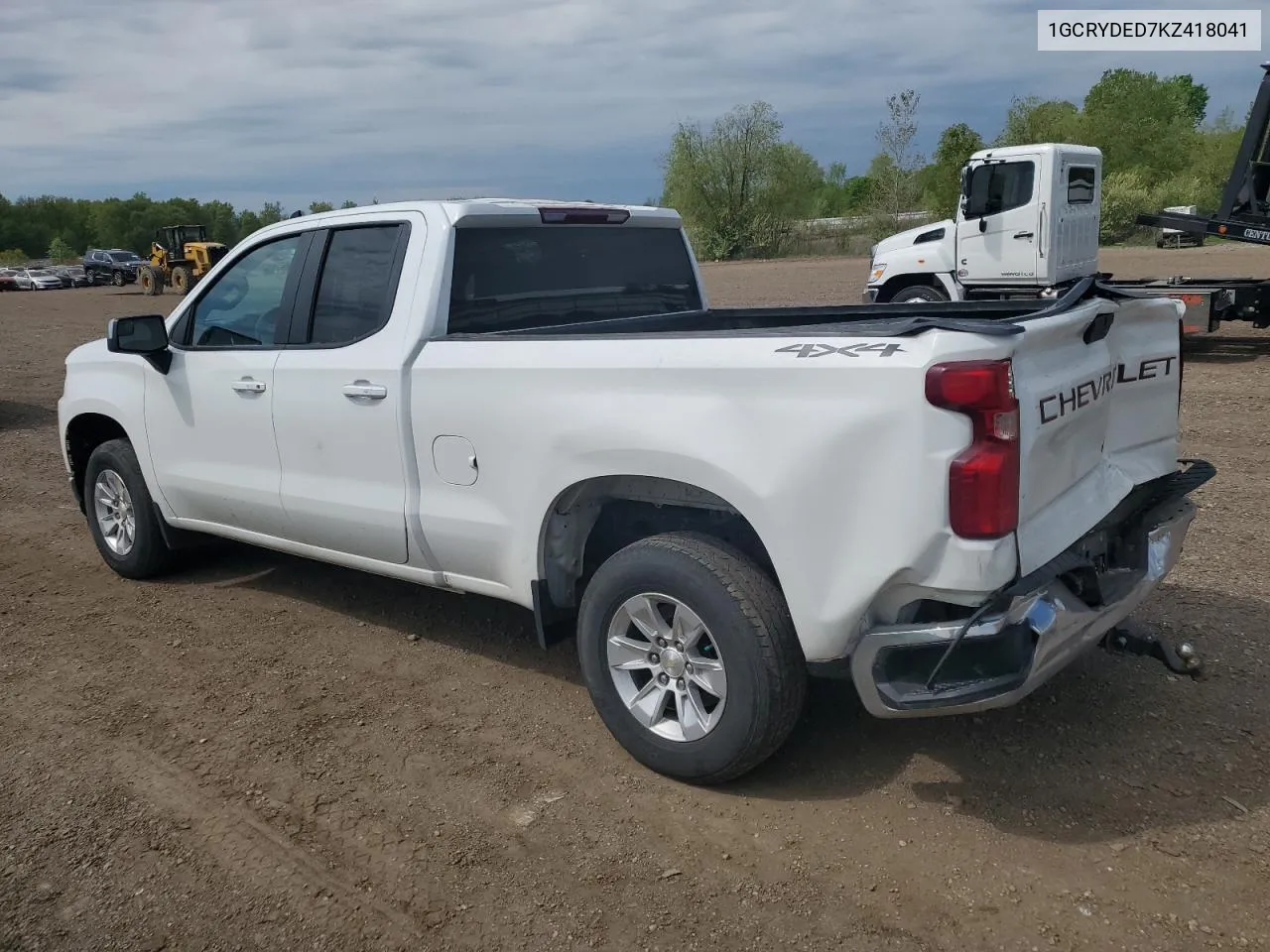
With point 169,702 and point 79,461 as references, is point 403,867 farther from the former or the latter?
point 79,461

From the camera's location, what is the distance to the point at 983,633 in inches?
121

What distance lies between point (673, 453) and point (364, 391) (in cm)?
157

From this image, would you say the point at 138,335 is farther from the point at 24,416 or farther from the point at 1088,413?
the point at 24,416

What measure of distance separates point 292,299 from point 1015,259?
35.9 ft

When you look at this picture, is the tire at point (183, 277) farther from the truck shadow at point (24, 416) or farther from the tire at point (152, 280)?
the truck shadow at point (24, 416)

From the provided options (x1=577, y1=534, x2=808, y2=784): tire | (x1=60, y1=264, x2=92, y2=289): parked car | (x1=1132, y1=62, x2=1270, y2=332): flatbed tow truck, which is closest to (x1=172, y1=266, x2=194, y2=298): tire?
(x1=60, y1=264, x2=92, y2=289): parked car

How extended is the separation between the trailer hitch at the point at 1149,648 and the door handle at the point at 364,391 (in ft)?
9.42

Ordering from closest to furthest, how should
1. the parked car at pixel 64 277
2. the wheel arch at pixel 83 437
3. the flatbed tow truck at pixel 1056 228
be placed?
the wheel arch at pixel 83 437
the flatbed tow truck at pixel 1056 228
the parked car at pixel 64 277

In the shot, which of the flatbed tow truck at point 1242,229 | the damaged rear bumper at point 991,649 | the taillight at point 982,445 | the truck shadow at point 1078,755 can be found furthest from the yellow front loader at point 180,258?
the taillight at point 982,445

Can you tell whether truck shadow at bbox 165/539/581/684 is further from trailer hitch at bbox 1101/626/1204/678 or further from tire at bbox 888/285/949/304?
tire at bbox 888/285/949/304

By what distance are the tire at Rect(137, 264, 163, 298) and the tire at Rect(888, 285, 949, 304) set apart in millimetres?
34953

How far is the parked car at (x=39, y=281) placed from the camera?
5484cm

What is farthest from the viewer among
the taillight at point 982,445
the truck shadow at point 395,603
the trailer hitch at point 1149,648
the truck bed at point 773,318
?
the truck shadow at point 395,603

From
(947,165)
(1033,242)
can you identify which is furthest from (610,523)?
(947,165)
